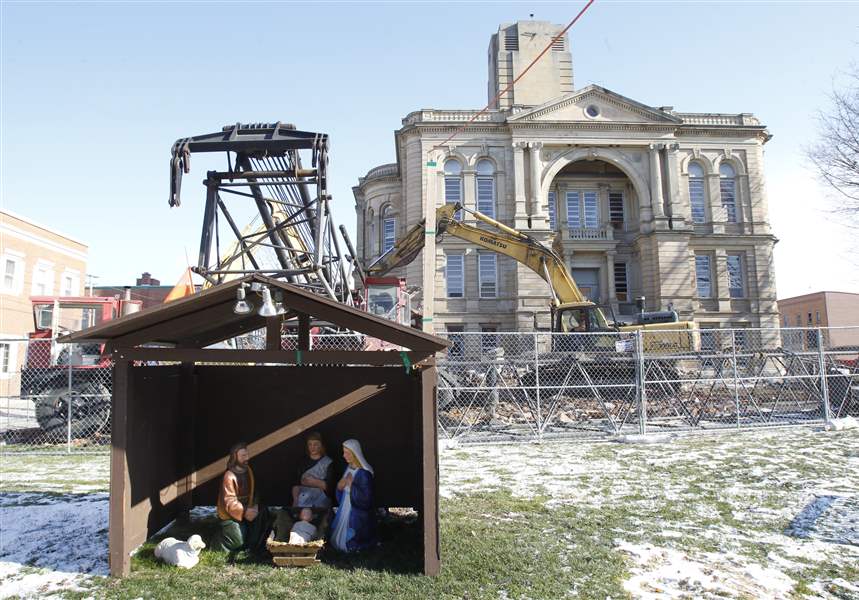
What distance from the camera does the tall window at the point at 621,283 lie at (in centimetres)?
3231

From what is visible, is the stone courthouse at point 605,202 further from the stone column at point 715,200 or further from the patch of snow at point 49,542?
the patch of snow at point 49,542

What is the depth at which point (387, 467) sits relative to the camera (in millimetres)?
5941

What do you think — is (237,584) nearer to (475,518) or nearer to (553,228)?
(475,518)

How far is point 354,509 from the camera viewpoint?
5.10 m

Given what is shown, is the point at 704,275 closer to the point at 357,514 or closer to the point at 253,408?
the point at 253,408

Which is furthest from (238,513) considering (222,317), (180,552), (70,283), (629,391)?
(70,283)

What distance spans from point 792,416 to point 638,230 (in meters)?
21.1

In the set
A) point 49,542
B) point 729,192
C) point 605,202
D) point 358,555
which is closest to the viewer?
point 358,555

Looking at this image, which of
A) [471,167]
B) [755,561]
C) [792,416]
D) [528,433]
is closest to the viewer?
[755,561]

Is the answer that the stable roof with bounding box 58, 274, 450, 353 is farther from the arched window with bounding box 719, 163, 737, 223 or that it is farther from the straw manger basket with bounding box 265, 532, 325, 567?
the arched window with bounding box 719, 163, 737, 223

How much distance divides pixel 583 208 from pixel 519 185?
5763 millimetres

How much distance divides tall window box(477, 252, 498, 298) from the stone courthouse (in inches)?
2.3

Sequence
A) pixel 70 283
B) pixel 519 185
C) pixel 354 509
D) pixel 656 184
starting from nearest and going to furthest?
1. pixel 354 509
2. pixel 70 283
3. pixel 519 185
4. pixel 656 184

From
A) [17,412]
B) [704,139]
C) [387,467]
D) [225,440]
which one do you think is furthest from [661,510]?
[704,139]
